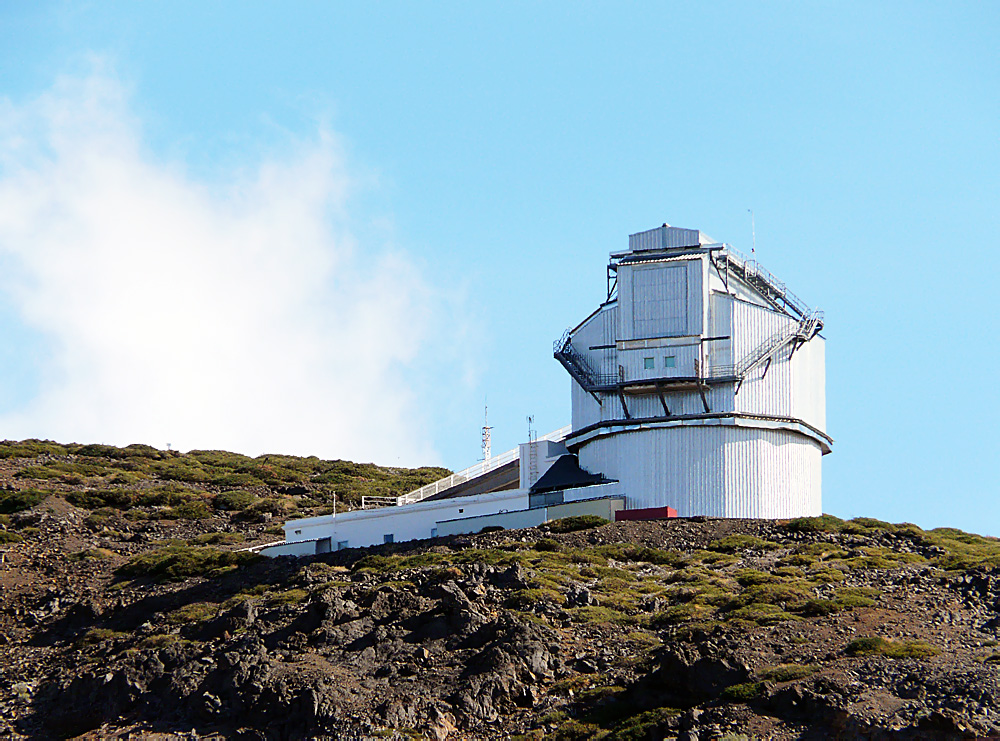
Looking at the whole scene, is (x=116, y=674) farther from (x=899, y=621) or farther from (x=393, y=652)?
(x=899, y=621)

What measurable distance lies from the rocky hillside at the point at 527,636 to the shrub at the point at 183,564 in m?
0.11

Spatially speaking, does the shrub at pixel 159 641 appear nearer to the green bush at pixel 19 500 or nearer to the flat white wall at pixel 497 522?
the flat white wall at pixel 497 522

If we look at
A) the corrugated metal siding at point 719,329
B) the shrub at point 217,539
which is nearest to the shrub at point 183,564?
the shrub at point 217,539

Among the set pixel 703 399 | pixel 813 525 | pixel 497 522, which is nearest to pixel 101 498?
pixel 497 522

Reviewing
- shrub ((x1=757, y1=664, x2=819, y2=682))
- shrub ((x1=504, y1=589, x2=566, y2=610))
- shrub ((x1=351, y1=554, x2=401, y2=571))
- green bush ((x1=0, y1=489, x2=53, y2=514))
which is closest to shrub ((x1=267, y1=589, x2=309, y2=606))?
shrub ((x1=351, y1=554, x2=401, y2=571))

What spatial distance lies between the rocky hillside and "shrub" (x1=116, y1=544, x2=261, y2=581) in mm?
109

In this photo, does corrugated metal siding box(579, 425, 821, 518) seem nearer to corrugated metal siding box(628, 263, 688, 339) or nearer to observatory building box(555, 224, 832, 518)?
observatory building box(555, 224, 832, 518)

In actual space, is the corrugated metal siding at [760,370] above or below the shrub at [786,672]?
above

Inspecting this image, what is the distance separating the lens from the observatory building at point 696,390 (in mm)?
50125

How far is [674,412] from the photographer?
51.2 m

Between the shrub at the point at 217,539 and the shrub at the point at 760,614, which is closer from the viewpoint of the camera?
the shrub at the point at 760,614

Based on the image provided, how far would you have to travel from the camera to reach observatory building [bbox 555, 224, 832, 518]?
5012cm

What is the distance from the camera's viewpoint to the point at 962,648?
30.7 meters

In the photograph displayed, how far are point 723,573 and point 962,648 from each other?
11.1m
